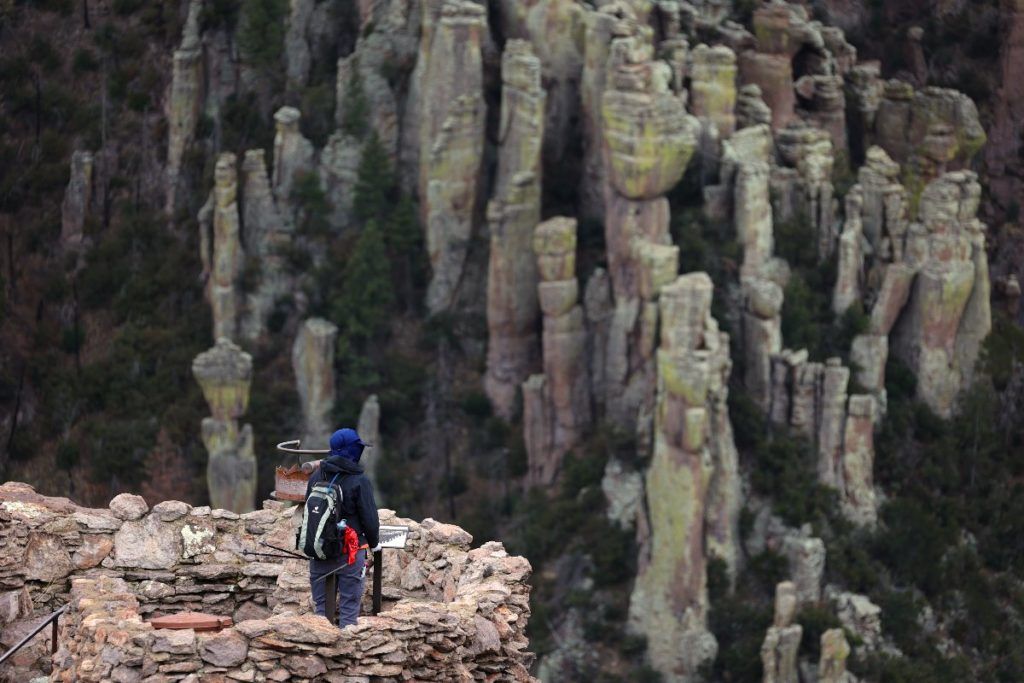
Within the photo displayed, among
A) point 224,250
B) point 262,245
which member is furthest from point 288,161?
point 224,250

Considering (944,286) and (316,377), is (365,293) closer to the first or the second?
(316,377)

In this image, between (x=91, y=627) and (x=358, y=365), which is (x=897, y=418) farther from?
(x=91, y=627)

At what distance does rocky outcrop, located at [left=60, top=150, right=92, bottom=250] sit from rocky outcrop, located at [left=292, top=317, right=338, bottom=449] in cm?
928

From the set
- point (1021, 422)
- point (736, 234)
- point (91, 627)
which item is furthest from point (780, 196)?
point (91, 627)

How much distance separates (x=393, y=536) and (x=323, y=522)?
163cm

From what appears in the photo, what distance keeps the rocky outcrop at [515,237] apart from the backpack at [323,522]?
62.2 meters

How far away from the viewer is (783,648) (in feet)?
271

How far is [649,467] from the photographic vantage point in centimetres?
8612

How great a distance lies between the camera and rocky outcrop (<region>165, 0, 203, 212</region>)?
3895 inches

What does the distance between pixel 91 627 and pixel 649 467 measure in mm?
58343

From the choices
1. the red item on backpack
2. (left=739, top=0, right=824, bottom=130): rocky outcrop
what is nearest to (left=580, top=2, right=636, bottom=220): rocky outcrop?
(left=739, top=0, right=824, bottom=130): rocky outcrop

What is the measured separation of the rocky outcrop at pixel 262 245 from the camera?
94.6 meters

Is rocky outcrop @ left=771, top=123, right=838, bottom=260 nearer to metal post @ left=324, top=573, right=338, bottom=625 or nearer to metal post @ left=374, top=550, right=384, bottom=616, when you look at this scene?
metal post @ left=374, top=550, right=384, bottom=616

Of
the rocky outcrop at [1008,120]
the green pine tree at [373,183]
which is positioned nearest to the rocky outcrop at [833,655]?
the green pine tree at [373,183]
